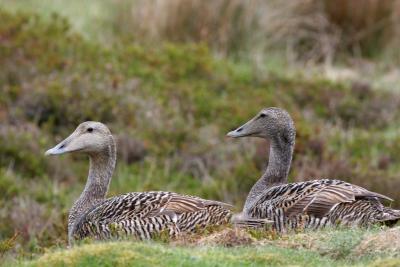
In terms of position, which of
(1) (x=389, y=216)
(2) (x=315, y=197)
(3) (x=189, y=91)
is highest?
(3) (x=189, y=91)

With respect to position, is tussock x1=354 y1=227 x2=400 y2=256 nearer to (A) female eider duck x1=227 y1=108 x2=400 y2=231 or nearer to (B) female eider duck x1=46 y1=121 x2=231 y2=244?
(A) female eider duck x1=227 y1=108 x2=400 y2=231

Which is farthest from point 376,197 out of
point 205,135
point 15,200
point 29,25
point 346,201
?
point 29,25

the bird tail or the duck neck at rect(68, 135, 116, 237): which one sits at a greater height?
the duck neck at rect(68, 135, 116, 237)

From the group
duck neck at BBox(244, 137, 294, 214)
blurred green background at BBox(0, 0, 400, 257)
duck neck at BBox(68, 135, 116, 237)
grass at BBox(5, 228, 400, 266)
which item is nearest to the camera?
grass at BBox(5, 228, 400, 266)

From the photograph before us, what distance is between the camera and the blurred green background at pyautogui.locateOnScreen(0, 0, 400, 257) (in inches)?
569

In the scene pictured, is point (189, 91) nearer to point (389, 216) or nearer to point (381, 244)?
point (389, 216)

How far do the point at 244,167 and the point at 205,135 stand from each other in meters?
1.17

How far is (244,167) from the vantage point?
1465 cm

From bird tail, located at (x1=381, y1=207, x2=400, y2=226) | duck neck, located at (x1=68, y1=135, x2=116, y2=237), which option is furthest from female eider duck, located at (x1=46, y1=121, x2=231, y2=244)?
bird tail, located at (x1=381, y1=207, x2=400, y2=226)

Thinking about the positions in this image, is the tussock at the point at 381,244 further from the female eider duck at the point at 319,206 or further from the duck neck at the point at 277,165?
the duck neck at the point at 277,165

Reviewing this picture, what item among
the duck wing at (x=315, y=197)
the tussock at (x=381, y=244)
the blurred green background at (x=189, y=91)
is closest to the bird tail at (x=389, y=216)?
the duck wing at (x=315, y=197)

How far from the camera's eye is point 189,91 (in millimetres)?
16688

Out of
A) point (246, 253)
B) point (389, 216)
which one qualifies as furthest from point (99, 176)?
point (246, 253)

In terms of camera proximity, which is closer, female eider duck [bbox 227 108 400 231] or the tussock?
the tussock
